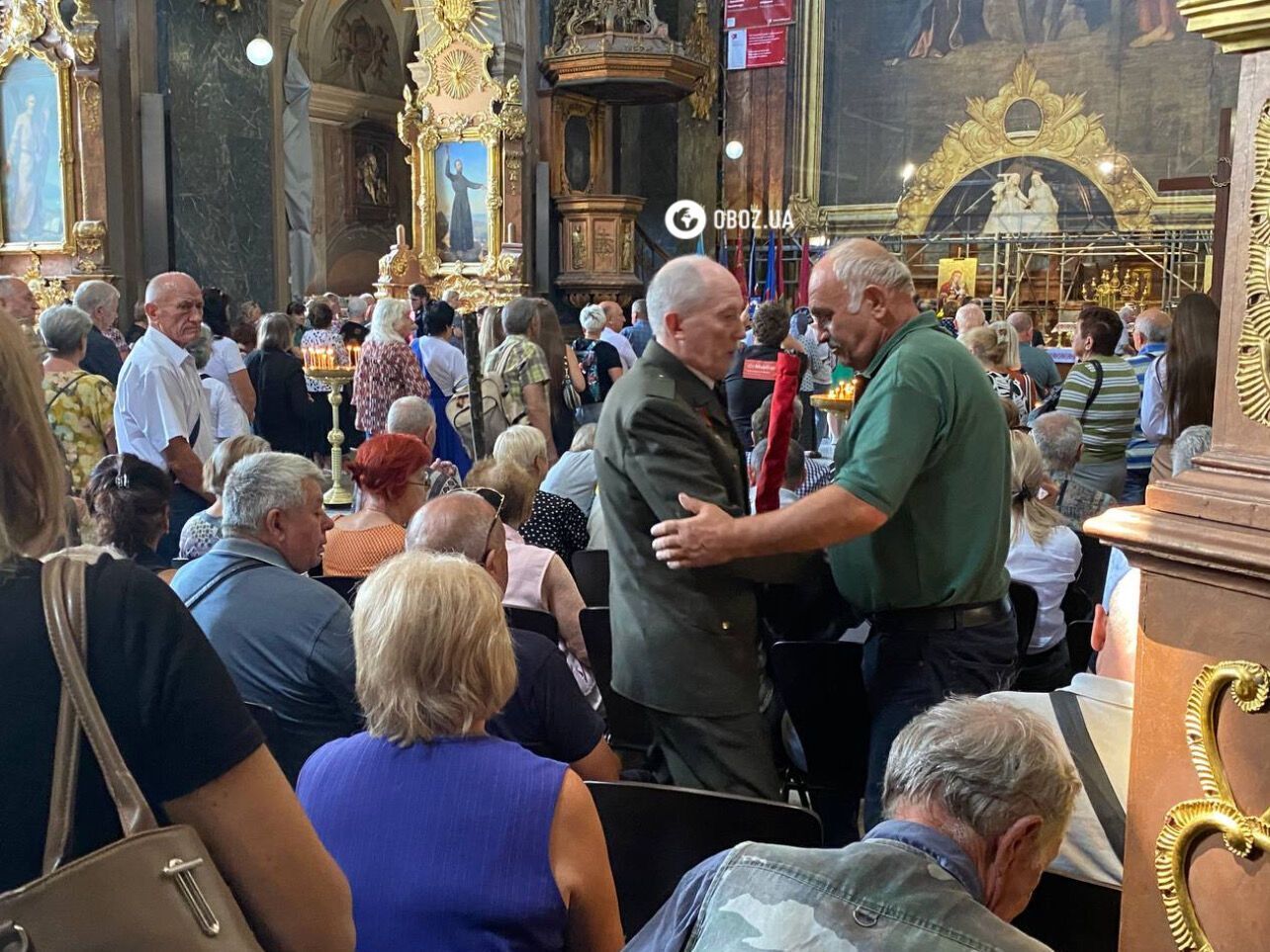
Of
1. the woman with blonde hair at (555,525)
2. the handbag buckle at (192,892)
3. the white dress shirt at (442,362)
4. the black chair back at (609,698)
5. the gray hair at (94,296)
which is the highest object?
the gray hair at (94,296)

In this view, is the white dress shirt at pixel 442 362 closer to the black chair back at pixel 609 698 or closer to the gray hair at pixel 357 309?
the gray hair at pixel 357 309

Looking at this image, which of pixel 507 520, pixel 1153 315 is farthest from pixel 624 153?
pixel 507 520

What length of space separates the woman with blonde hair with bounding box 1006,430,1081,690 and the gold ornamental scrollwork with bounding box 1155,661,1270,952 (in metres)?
2.48

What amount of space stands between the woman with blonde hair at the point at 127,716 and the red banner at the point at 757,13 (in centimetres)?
1584

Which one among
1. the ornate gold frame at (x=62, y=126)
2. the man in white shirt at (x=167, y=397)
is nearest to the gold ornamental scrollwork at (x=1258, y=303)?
the man in white shirt at (x=167, y=397)

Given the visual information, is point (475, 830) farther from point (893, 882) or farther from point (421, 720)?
point (893, 882)

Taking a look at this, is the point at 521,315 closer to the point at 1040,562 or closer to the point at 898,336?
the point at 1040,562

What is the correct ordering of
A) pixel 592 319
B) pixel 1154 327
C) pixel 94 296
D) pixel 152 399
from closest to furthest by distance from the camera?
pixel 152 399 < pixel 94 296 < pixel 1154 327 < pixel 592 319

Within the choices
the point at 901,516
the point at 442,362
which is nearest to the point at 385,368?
the point at 442,362

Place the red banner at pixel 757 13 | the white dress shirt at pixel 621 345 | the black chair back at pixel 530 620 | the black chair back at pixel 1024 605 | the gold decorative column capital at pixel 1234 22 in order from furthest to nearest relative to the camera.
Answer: the red banner at pixel 757 13 < the white dress shirt at pixel 621 345 < the black chair back at pixel 1024 605 < the black chair back at pixel 530 620 < the gold decorative column capital at pixel 1234 22

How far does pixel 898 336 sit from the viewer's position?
261 centimetres

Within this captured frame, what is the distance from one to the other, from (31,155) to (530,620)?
10.2 meters

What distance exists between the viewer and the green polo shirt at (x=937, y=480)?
2.49m

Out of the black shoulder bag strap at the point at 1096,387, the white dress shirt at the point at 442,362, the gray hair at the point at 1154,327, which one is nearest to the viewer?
the black shoulder bag strap at the point at 1096,387
